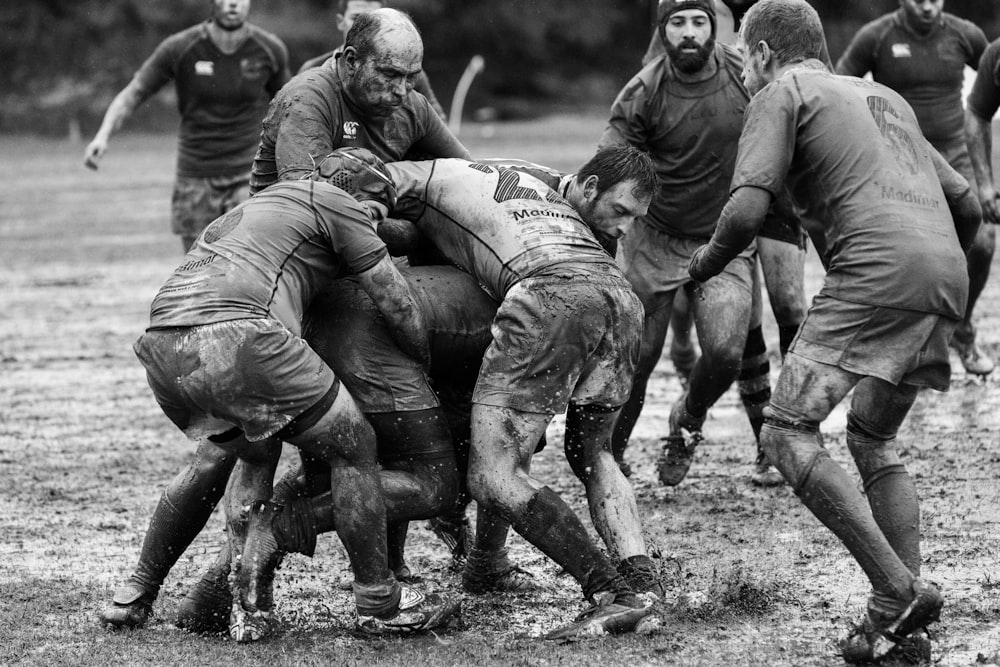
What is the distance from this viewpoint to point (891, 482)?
15.4 feet

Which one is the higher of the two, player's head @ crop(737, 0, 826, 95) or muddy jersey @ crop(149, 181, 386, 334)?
player's head @ crop(737, 0, 826, 95)

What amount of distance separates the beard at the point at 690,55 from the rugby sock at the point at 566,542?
249 cm

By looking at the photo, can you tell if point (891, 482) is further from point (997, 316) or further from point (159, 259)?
point (159, 259)

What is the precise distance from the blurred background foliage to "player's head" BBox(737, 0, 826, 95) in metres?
29.0

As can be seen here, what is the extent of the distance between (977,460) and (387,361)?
10.6 feet

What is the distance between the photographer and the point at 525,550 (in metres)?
5.73

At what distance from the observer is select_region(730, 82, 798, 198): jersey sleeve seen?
14.8ft

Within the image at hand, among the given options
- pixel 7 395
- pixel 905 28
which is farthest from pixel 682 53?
pixel 7 395

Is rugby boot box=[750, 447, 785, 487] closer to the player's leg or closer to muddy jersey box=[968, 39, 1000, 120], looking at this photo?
the player's leg

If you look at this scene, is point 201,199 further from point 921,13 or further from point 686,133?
point 921,13

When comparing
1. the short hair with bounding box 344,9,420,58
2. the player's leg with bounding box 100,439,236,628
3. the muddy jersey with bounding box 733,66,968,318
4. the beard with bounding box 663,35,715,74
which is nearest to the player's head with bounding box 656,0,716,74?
the beard with bounding box 663,35,715,74

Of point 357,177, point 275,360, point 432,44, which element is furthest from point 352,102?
point 432,44

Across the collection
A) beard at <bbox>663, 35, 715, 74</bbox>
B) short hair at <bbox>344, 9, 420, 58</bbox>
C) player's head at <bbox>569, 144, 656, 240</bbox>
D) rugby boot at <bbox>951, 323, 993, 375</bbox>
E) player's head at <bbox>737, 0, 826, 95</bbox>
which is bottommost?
rugby boot at <bbox>951, 323, 993, 375</bbox>

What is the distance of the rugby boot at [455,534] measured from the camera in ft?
18.4
